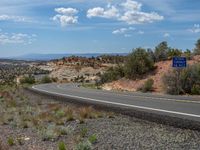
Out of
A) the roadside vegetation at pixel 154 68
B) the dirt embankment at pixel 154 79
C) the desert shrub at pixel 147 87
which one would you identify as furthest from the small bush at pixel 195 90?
the dirt embankment at pixel 154 79

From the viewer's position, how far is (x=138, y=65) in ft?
148

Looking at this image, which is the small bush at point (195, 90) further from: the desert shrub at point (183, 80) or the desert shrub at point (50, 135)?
the desert shrub at point (50, 135)

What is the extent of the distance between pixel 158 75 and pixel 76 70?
6869 cm

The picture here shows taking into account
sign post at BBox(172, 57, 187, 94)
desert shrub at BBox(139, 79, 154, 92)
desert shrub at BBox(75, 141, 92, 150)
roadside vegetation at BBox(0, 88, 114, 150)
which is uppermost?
sign post at BBox(172, 57, 187, 94)

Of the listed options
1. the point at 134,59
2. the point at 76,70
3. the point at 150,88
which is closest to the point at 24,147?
the point at 150,88

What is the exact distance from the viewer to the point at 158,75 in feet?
136

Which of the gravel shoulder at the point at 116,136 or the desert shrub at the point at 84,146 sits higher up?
the desert shrub at the point at 84,146

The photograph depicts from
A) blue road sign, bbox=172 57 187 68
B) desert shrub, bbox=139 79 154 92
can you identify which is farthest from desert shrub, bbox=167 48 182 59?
blue road sign, bbox=172 57 187 68

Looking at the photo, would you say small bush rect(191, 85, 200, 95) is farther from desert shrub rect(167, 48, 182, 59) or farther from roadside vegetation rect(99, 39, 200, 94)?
desert shrub rect(167, 48, 182, 59)

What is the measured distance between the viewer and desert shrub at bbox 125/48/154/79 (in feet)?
147

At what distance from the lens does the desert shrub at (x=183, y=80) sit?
1259 inches

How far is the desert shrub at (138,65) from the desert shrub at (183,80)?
1130 cm

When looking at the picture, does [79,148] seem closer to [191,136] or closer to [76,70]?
[191,136]

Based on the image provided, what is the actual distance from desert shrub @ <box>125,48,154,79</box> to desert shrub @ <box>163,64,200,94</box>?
11302 mm
